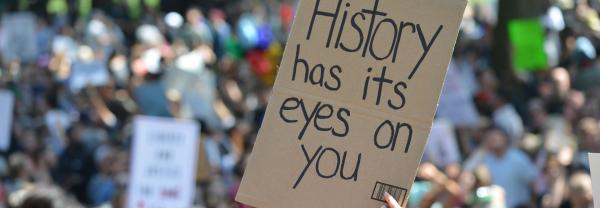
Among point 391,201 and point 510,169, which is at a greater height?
point 510,169

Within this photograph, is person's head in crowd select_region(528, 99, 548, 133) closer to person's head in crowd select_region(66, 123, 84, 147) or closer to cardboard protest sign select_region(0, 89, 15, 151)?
person's head in crowd select_region(66, 123, 84, 147)

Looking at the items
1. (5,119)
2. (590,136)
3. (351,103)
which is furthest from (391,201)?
(5,119)

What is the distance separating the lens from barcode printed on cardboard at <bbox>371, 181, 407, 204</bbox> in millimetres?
4656

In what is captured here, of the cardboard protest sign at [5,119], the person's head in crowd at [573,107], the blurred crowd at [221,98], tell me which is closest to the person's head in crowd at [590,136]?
the blurred crowd at [221,98]

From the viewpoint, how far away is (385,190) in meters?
4.67

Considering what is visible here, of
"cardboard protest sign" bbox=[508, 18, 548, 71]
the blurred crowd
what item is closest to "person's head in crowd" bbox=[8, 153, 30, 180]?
the blurred crowd

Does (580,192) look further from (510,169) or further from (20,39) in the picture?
(20,39)

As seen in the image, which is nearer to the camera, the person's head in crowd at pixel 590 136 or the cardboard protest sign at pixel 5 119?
the person's head in crowd at pixel 590 136

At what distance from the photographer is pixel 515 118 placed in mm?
14648

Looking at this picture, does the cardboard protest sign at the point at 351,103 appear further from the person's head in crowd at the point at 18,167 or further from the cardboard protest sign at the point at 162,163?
the person's head in crowd at the point at 18,167

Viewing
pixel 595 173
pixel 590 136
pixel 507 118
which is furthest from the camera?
pixel 507 118

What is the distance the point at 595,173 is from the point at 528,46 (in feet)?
36.1

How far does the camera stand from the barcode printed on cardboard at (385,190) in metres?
4.66

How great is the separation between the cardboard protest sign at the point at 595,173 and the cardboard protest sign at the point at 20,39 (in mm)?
15367
